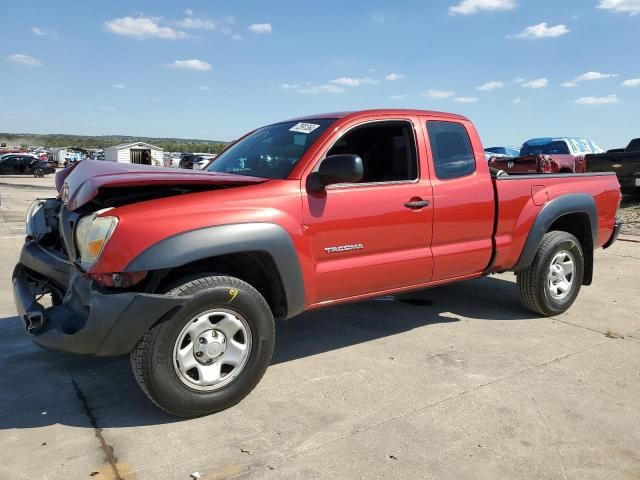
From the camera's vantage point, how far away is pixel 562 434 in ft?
9.70

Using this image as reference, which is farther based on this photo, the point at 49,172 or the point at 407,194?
the point at 49,172

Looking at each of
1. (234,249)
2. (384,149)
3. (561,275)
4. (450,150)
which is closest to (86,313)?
(234,249)

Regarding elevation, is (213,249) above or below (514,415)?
above

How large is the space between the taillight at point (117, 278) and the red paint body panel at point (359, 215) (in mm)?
52

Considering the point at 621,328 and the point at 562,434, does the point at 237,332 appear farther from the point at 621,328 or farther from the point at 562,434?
the point at 621,328

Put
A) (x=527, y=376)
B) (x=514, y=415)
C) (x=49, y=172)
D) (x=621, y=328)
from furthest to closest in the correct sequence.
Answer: (x=49, y=172) < (x=621, y=328) < (x=527, y=376) < (x=514, y=415)

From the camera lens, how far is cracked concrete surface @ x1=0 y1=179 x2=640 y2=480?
104 inches

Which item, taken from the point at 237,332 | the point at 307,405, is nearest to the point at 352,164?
the point at 237,332

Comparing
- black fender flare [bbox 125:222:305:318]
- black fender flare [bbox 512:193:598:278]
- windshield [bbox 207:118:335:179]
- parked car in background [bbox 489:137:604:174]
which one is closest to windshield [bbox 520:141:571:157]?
parked car in background [bbox 489:137:604:174]

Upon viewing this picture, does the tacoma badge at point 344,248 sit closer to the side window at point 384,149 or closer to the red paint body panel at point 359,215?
the red paint body panel at point 359,215

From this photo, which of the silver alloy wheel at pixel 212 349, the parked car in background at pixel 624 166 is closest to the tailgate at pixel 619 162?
the parked car in background at pixel 624 166

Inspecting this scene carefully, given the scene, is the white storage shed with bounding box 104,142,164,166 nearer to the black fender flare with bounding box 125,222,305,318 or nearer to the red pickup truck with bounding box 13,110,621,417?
the red pickup truck with bounding box 13,110,621,417

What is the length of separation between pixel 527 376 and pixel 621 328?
5.50 feet

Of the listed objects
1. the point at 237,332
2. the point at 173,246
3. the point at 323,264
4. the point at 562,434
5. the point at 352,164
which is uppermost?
the point at 352,164
